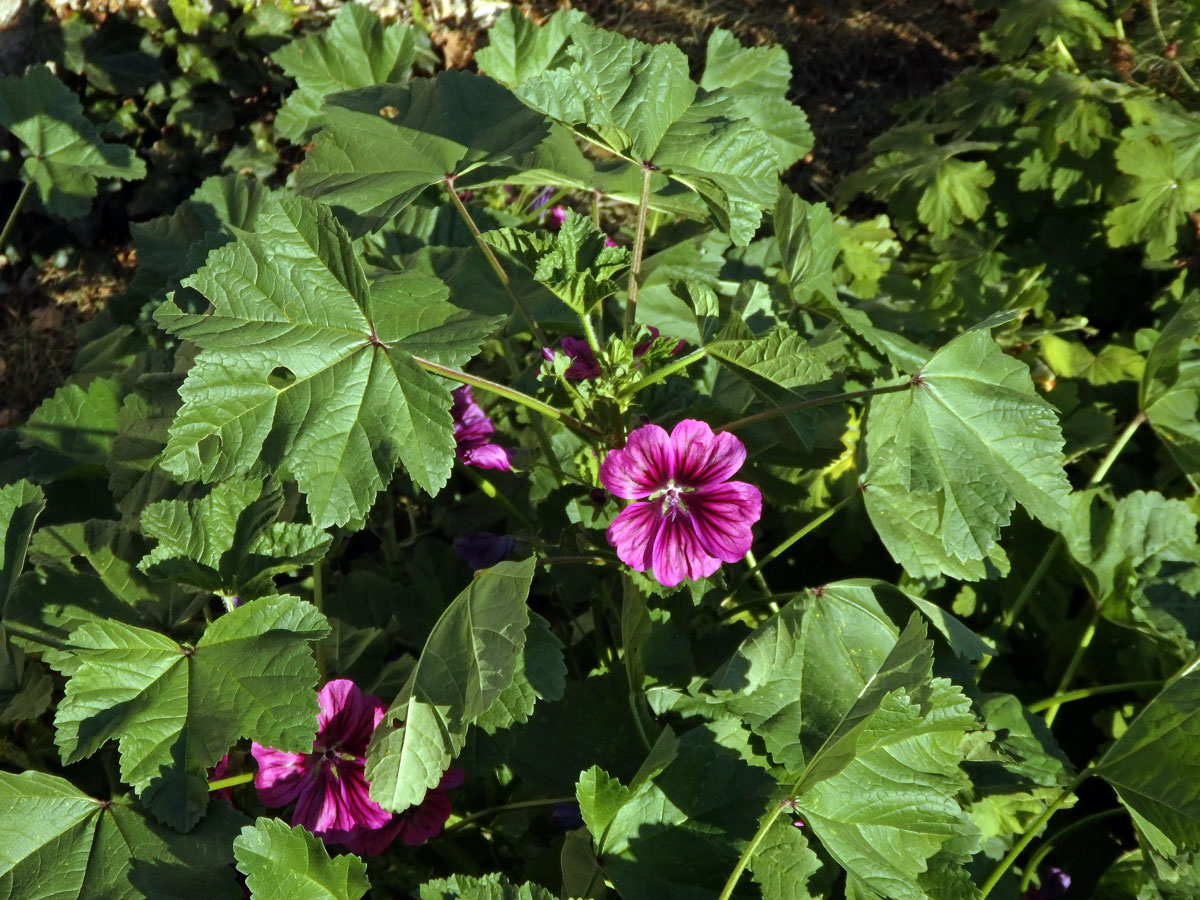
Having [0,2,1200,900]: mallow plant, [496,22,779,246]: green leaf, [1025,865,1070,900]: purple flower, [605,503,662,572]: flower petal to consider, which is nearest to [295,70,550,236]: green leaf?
[0,2,1200,900]: mallow plant

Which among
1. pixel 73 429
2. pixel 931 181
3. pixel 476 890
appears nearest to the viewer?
pixel 476 890

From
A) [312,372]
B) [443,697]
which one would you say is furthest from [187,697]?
[312,372]

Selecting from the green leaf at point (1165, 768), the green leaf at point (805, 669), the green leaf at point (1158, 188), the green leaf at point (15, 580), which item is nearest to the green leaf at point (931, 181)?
the green leaf at point (1158, 188)

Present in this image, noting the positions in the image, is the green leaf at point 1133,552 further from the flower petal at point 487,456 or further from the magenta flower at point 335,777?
the magenta flower at point 335,777

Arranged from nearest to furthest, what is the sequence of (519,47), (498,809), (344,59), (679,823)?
(679,823) → (498,809) → (519,47) → (344,59)

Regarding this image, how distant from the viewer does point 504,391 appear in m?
1.28

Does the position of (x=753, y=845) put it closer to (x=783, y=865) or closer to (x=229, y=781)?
(x=783, y=865)

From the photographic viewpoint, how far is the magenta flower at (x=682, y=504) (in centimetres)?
125

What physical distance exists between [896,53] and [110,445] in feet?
8.69

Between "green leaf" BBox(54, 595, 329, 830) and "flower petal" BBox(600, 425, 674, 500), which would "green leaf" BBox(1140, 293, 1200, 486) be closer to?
"flower petal" BBox(600, 425, 674, 500)

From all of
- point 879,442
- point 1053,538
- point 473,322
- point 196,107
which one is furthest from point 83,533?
point 196,107

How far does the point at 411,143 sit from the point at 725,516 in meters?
0.81

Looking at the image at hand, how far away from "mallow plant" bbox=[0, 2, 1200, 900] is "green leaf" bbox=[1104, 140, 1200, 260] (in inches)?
19.6

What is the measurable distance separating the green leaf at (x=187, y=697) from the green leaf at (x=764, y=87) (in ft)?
4.53
